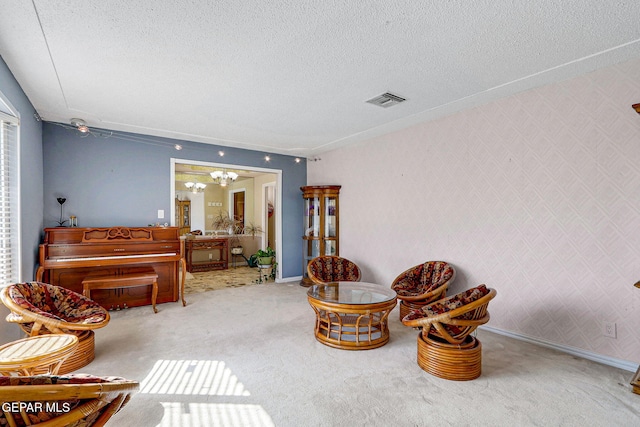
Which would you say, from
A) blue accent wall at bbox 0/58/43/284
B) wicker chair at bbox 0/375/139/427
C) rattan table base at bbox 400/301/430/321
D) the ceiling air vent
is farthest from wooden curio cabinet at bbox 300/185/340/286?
wicker chair at bbox 0/375/139/427

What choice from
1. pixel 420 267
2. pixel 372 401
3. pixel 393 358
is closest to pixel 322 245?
pixel 420 267

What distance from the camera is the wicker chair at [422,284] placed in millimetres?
3539

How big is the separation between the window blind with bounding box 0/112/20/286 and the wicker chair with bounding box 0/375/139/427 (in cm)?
260

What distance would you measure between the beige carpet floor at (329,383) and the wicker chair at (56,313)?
159 millimetres

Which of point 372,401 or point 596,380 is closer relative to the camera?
point 372,401

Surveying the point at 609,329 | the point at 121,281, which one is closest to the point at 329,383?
the point at 609,329

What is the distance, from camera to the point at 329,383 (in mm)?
2363

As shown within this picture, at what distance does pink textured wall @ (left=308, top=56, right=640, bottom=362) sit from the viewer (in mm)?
2617

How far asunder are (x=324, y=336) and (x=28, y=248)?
3269 millimetres

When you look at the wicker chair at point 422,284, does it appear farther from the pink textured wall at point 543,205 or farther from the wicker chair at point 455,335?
the wicker chair at point 455,335

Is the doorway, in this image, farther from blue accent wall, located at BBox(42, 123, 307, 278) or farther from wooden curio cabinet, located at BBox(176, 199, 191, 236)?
blue accent wall, located at BBox(42, 123, 307, 278)

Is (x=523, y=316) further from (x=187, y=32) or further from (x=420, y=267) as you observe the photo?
(x=187, y=32)

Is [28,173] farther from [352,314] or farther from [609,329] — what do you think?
[609,329]

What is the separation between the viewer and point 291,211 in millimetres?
6312
